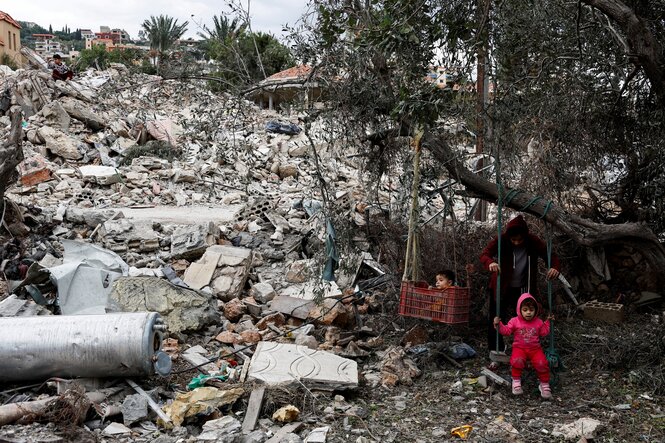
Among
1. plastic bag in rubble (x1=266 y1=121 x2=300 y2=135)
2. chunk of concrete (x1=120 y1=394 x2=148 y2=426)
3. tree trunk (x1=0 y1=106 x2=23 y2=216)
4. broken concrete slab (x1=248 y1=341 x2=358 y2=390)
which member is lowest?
chunk of concrete (x1=120 y1=394 x2=148 y2=426)

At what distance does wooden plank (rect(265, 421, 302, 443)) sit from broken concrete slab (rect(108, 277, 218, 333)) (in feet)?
8.45

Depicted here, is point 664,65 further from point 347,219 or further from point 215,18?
point 215,18

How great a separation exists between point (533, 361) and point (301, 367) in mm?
1817

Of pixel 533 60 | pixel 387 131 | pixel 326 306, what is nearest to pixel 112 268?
pixel 326 306

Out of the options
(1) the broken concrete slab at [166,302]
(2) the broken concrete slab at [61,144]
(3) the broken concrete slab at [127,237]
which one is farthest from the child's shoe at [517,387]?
(2) the broken concrete slab at [61,144]

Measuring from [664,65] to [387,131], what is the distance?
8.19ft

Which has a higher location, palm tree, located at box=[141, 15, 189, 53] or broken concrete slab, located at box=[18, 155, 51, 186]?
palm tree, located at box=[141, 15, 189, 53]

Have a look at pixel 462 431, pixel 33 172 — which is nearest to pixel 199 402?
pixel 462 431

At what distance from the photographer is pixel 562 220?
6.14 meters

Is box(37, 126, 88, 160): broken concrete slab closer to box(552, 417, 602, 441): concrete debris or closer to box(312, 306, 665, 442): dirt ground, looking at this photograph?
box(312, 306, 665, 442): dirt ground

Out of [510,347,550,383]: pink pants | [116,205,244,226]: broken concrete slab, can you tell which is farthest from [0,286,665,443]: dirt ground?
[116,205,244,226]: broken concrete slab

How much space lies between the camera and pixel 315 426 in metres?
4.66

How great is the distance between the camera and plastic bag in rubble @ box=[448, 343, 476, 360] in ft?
20.0

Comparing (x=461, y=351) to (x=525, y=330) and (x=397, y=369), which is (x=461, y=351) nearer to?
(x=397, y=369)
